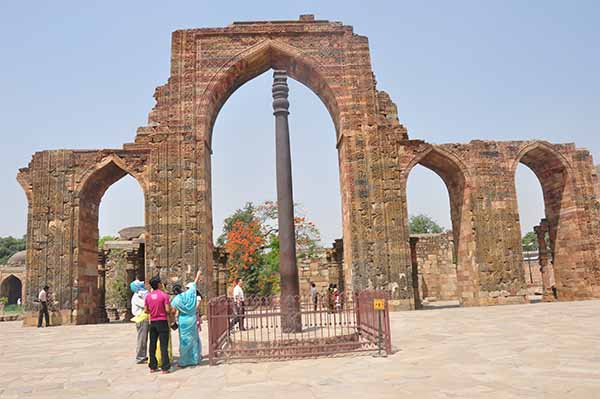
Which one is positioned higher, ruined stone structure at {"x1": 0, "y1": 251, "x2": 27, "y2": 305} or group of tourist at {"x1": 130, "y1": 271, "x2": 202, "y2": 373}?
ruined stone structure at {"x1": 0, "y1": 251, "x2": 27, "y2": 305}

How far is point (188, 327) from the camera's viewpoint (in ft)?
22.2

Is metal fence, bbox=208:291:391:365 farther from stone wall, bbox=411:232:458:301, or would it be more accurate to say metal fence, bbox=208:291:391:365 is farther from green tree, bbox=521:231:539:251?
green tree, bbox=521:231:539:251

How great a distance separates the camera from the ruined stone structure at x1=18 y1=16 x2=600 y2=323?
1557 centimetres

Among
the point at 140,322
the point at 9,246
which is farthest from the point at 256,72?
the point at 9,246

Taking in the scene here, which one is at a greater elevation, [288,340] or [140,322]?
[140,322]

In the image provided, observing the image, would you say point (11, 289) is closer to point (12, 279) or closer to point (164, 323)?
point (12, 279)

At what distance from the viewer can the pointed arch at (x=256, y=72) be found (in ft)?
54.5

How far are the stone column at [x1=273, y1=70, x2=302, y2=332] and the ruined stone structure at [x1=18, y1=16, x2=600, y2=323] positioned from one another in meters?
7.65

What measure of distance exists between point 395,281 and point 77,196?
10.9 m

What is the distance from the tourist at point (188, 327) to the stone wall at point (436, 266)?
64.7 ft

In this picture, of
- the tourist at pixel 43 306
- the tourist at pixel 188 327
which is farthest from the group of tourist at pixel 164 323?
the tourist at pixel 43 306

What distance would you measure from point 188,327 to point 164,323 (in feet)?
1.35

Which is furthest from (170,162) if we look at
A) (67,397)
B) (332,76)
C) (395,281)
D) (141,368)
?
(67,397)

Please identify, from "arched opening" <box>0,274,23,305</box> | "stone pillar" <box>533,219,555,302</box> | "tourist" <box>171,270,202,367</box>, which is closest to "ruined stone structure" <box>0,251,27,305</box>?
"arched opening" <box>0,274,23,305</box>
